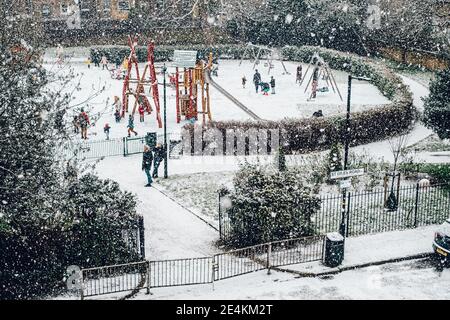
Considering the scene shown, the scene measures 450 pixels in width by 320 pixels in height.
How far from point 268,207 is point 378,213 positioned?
15.6ft

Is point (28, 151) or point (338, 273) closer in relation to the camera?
point (28, 151)

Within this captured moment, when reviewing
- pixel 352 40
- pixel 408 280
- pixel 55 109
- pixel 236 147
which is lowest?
pixel 408 280

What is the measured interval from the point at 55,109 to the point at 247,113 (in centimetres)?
1840

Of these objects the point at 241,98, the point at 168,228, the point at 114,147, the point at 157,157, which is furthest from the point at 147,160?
the point at 241,98

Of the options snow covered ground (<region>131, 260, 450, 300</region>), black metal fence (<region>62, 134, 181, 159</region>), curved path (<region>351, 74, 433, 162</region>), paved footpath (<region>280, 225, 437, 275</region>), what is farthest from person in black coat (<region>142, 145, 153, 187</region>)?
curved path (<region>351, 74, 433, 162</region>)

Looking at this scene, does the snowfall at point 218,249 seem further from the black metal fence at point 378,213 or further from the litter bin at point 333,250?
the black metal fence at point 378,213

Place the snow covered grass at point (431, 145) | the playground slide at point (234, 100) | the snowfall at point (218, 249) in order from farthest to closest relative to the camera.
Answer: the playground slide at point (234, 100), the snow covered grass at point (431, 145), the snowfall at point (218, 249)

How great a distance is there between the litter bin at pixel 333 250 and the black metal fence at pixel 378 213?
69.6 inches

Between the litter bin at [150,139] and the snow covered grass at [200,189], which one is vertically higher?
the litter bin at [150,139]

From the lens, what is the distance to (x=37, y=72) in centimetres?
1521

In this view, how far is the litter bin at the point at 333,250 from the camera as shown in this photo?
50.4 ft

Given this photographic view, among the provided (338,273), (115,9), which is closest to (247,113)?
(338,273)

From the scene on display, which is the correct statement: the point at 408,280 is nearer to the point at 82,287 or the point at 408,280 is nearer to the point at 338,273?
the point at 338,273

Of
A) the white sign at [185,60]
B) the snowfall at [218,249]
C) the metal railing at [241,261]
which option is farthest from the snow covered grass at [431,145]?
the metal railing at [241,261]
